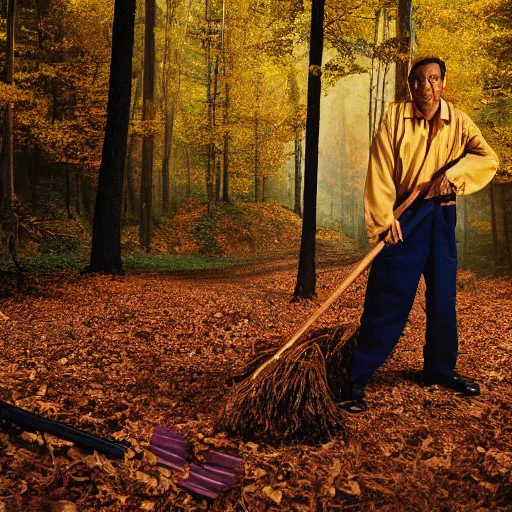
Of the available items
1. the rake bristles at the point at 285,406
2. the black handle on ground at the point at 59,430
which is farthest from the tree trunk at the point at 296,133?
the black handle on ground at the point at 59,430

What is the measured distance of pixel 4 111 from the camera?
567 inches

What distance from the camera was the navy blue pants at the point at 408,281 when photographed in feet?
13.0

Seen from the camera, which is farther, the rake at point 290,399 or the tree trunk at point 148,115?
the tree trunk at point 148,115

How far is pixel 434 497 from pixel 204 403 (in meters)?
1.70

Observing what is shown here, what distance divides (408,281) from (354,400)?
92cm

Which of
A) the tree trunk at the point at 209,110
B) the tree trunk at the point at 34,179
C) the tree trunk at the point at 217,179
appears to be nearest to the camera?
the tree trunk at the point at 34,179

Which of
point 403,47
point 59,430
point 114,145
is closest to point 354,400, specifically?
point 59,430

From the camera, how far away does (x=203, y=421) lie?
3740 mm

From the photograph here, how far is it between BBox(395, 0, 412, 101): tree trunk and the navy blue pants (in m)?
4.88

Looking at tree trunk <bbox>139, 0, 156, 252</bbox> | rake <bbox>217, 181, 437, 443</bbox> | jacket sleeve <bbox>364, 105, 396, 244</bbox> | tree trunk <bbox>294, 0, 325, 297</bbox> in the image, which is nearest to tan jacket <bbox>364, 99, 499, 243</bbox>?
jacket sleeve <bbox>364, 105, 396, 244</bbox>

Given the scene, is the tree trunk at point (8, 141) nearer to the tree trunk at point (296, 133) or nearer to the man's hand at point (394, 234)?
the man's hand at point (394, 234)

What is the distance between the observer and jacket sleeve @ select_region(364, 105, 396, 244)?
3895 mm

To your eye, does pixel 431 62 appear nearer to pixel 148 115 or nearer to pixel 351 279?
pixel 351 279

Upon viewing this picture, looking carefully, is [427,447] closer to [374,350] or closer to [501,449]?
[501,449]
